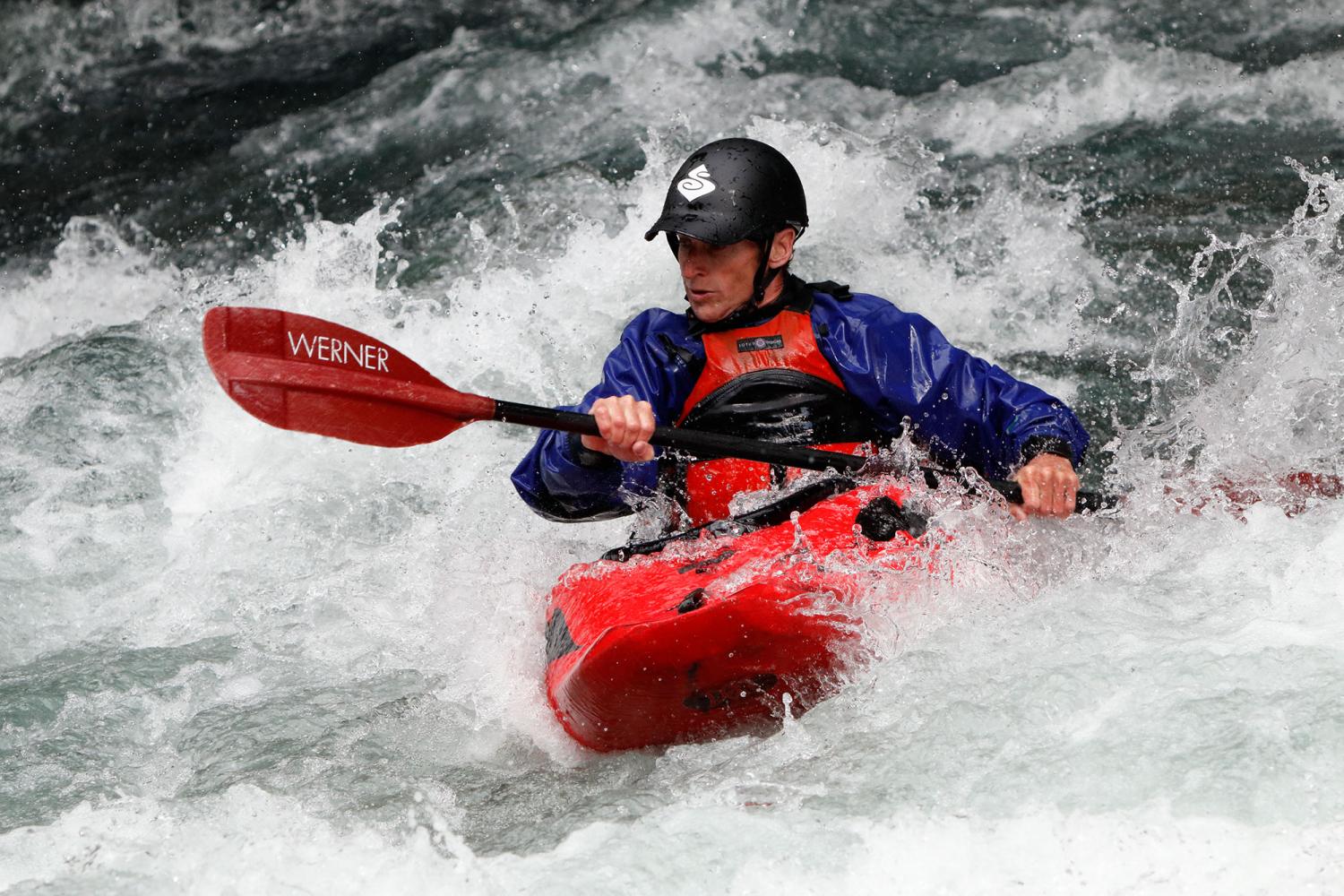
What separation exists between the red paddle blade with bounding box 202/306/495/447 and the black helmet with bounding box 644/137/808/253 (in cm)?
69

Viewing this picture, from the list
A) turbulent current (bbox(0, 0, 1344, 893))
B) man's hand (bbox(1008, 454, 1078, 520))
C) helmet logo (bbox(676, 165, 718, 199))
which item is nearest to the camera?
turbulent current (bbox(0, 0, 1344, 893))

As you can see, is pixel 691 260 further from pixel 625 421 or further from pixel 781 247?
pixel 625 421

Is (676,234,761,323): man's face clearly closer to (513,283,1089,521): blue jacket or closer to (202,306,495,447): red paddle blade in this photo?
(513,283,1089,521): blue jacket

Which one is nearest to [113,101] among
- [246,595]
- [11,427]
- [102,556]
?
[11,427]

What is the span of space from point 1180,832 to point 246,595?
3056 millimetres

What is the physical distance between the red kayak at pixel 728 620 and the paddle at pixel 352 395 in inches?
8.3

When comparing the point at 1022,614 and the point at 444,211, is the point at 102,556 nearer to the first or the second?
the point at 444,211

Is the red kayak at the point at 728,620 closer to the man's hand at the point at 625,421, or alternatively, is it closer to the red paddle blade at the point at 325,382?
the man's hand at the point at 625,421

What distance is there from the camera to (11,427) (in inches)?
234

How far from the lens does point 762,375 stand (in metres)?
3.81

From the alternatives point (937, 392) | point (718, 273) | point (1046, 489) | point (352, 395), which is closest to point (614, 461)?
point (718, 273)

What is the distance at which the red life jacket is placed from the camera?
3.81 m

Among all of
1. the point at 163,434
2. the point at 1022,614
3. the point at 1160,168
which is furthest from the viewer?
the point at 1160,168

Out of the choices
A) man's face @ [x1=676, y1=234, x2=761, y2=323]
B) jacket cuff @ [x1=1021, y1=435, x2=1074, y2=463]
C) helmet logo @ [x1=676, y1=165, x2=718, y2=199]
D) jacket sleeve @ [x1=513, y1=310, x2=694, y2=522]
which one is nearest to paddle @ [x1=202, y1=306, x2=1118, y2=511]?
jacket cuff @ [x1=1021, y1=435, x2=1074, y2=463]
